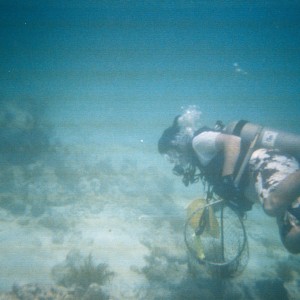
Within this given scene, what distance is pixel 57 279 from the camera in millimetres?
7457

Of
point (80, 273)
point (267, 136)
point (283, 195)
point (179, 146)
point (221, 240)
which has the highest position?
point (267, 136)

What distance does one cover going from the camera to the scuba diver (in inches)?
141

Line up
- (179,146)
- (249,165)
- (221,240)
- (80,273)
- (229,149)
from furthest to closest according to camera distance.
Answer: (80,273), (179,146), (221,240), (229,149), (249,165)

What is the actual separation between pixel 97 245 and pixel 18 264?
8.84 feet

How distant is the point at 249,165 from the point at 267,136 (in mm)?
586

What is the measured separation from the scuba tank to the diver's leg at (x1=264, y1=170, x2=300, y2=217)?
0.71 meters

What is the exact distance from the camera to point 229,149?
4.53m

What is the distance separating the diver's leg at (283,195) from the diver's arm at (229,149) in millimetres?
892

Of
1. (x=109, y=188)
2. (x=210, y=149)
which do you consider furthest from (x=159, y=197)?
(x=210, y=149)

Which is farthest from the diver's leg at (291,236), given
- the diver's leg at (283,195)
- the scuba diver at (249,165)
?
the diver's leg at (283,195)

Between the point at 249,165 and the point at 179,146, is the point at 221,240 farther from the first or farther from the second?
the point at 179,146

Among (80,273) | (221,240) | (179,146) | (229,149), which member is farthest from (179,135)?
(80,273)

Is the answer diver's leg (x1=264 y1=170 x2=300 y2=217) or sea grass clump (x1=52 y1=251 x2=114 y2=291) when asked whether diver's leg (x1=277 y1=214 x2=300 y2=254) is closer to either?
diver's leg (x1=264 y1=170 x2=300 y2=217)

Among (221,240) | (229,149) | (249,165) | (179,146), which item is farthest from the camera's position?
(179,146)
